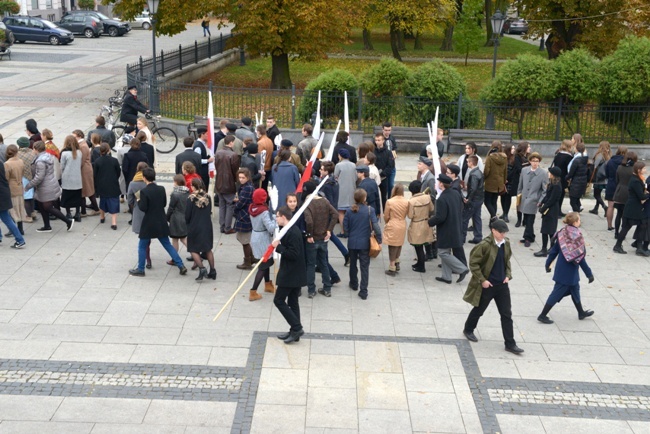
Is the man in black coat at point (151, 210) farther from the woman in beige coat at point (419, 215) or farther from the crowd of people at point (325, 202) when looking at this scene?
the woman in beige coat at point (419, 215)

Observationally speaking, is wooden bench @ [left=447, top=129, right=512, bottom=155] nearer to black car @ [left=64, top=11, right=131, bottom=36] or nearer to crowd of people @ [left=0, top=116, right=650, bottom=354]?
crowd of people @ [left=0, top=116, right=650, bottom=354]

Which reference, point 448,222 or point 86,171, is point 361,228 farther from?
point 86,171

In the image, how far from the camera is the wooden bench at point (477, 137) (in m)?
20.2

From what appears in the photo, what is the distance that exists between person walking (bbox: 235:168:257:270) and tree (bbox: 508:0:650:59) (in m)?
19.9

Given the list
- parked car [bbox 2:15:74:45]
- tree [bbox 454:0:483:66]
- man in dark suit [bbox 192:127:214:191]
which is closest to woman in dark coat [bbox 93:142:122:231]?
man in dark suit [bbox 192:127:214:191]

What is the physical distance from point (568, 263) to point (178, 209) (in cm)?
545

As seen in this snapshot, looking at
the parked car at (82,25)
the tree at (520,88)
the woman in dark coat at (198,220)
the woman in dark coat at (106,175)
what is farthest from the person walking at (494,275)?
the parked car at (82,25)

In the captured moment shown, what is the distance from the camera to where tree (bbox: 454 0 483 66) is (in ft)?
127

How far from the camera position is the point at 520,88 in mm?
20734

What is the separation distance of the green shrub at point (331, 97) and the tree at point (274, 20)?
469 centimetres

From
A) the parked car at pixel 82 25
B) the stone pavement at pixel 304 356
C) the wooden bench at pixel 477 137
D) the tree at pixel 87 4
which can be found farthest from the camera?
the tree at pixel 87 4

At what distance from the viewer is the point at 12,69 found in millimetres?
32406

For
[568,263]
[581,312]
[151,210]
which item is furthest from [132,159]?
[581,312]

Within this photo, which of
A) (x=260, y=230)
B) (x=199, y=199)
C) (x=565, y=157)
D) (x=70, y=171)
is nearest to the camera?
(x=260, y=230)
